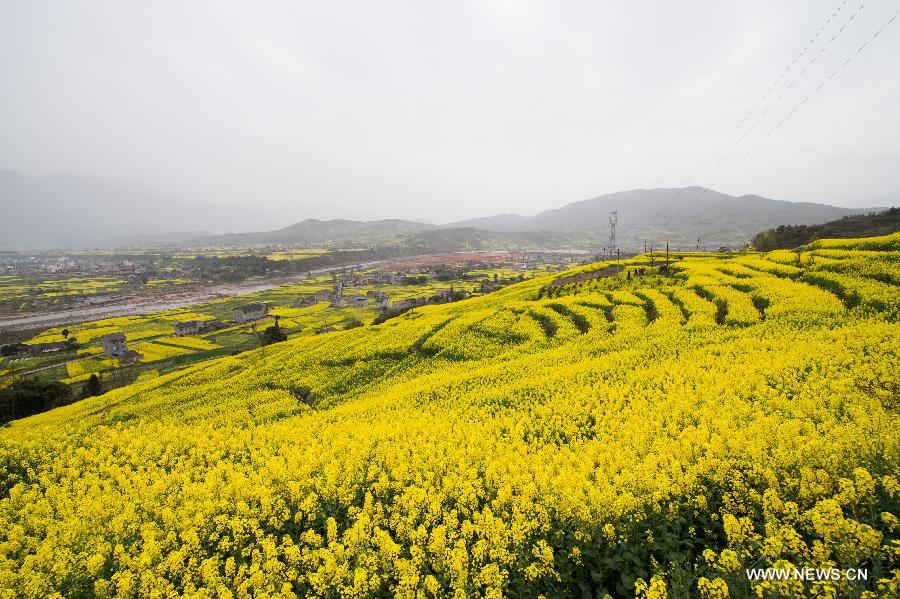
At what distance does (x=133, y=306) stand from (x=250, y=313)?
52.5m

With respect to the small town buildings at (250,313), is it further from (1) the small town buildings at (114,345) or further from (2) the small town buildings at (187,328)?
(1) the small town buildings at (114,345)

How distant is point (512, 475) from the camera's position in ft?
38.5

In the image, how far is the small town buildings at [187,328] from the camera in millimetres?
81562

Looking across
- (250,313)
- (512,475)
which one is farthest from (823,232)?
(250,313)

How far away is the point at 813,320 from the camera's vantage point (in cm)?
2403

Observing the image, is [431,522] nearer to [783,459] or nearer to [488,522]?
[488,522]

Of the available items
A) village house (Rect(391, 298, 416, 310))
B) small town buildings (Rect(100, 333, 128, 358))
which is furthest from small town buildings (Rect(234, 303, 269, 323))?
village house (Rect(391, 298, 416, 310))

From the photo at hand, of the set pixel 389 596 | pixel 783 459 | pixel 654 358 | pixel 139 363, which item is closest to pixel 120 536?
pixel 389 596

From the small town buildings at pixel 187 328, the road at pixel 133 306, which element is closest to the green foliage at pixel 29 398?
the small town buildings at pixel 187 328

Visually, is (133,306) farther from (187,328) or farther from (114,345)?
(114,345)

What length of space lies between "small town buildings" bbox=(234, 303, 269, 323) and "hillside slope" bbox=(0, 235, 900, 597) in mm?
69662

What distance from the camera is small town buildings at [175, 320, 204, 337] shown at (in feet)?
268

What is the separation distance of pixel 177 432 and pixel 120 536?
9.44m

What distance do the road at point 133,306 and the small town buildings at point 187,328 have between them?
34.4m
